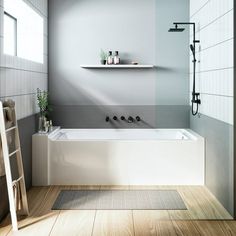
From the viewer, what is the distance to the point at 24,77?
15.7ft

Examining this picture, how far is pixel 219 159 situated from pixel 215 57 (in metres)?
1.02

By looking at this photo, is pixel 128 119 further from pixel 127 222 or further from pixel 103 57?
pixel 127 222

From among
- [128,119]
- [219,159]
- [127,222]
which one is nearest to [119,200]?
[127,222]

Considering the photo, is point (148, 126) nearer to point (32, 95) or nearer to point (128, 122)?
point (128, 122)

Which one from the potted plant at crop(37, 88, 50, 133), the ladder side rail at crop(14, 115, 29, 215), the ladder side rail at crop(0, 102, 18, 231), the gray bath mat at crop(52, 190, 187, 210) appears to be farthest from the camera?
the potted plant at crop(37, 88, 50, 133)

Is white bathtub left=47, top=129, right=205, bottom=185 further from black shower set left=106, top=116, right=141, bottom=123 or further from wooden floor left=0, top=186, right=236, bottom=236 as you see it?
black shower set left=106, top=116, right=141, bottom=123

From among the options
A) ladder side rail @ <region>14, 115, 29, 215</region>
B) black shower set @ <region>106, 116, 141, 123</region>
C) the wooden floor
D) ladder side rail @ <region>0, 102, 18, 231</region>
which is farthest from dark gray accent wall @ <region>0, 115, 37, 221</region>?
black shower set @ <region>106, 116, 141, 123</region>

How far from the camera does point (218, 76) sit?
4402mm

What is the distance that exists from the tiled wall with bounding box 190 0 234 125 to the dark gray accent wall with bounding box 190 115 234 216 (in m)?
0.10

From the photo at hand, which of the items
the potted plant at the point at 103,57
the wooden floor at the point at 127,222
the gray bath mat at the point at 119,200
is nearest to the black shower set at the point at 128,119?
the potted plant at the point at 103,57

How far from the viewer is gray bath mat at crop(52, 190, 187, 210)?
420 cm

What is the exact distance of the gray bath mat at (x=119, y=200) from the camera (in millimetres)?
4199

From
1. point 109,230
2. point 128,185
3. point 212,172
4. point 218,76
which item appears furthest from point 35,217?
point 218,76

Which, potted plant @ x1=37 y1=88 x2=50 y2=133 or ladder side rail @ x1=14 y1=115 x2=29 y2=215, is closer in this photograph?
ladder side rail @ x1=14 y1=115 x2=29 y2=215
